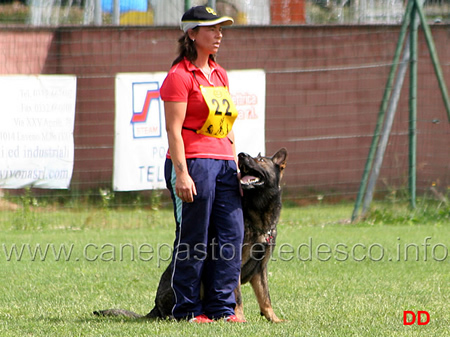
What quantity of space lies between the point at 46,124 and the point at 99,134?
1010 mm

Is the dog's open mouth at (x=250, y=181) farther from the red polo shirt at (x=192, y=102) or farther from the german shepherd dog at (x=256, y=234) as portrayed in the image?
the red polo shirt at (x=192, y=102)

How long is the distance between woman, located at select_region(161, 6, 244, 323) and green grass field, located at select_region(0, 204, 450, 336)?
28cm

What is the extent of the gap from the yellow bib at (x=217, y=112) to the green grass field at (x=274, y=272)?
1.29 m

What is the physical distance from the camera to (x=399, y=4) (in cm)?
1141

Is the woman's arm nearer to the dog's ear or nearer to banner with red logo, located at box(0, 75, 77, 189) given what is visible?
the dog's ear

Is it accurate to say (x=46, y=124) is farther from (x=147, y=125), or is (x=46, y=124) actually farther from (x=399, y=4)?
(x=399, y=4)

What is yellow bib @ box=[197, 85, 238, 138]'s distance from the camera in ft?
16.2

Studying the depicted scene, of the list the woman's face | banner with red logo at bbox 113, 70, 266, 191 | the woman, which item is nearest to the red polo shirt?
the woman

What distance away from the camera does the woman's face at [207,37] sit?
4.99 m

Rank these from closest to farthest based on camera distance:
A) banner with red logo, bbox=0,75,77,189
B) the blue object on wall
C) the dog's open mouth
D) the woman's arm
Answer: the woman's arm < the dog's open mouth < banner with red logo, bbox=0,75,77,189 < the blue object on wall

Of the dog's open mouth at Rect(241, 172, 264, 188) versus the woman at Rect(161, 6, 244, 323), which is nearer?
the woman at Rect(161, 6, 244, 323)

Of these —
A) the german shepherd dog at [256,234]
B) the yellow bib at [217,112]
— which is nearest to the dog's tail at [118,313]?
the german shepherd dog at [256,234]

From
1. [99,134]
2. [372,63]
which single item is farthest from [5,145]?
[372,63]

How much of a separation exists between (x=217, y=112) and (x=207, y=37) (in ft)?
1.70
